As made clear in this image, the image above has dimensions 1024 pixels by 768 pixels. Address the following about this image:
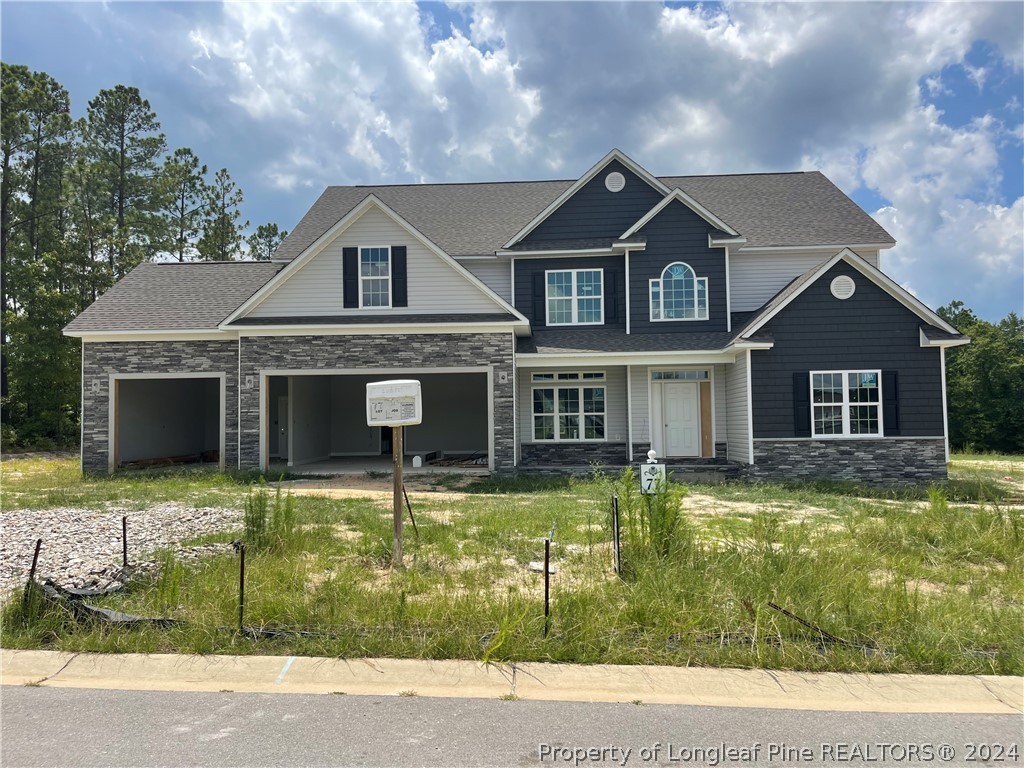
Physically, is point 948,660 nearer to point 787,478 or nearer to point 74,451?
point 787,478

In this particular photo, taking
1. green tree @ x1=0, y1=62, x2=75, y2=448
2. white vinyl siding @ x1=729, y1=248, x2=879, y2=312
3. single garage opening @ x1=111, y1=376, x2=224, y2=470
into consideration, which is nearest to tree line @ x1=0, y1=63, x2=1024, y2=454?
green tree @ x1=0, y1=62, x2=75, y2=448

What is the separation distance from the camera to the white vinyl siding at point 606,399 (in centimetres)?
1855

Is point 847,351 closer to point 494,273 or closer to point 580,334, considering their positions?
point 580,334

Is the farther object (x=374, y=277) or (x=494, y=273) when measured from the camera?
(x=494, y=273)

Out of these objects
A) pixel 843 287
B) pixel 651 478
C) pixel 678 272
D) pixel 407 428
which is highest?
pixel 678 272

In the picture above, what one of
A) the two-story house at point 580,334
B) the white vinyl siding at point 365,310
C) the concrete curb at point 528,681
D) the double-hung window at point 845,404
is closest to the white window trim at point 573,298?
the two-story house at point 580,334

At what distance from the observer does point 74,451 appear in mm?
26625

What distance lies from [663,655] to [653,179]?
16.3 metres

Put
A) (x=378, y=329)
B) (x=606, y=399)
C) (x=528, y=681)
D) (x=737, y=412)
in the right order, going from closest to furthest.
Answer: (x=528, y=681), (x=378, y=329), (x=737, y=412), (x=606, y=399)

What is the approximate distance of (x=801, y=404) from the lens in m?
15.6

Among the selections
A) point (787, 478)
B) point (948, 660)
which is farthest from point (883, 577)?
point (787, 478)

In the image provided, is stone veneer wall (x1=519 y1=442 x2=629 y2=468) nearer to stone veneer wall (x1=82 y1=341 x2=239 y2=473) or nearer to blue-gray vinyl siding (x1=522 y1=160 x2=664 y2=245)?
blue-gray vinyl siding (x1=522 y1=160 x2=664 y2=245)

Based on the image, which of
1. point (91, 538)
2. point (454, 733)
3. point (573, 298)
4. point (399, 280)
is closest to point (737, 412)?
point (573, 298)

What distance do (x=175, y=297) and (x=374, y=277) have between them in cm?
649
